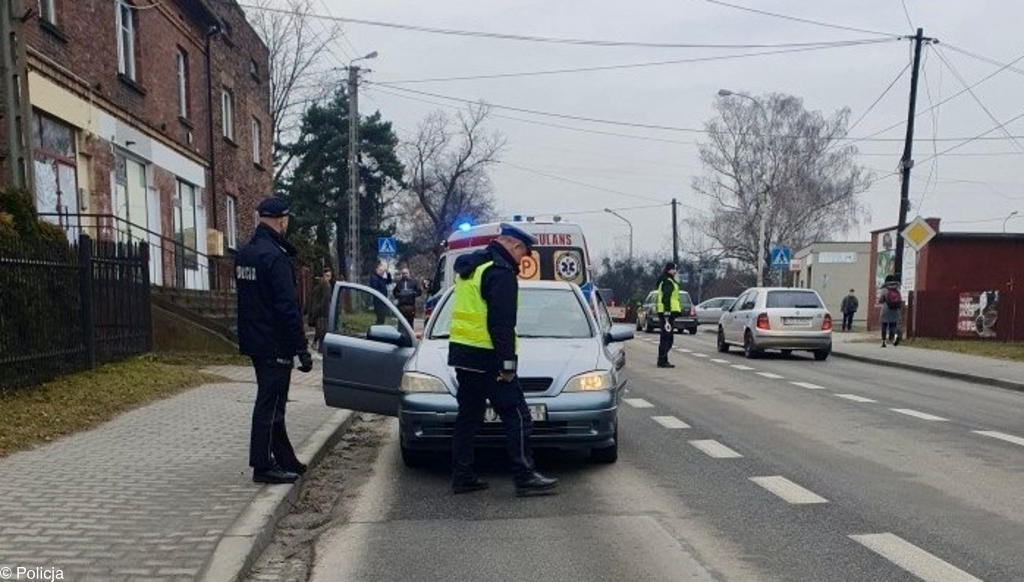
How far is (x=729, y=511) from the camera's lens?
17.8 ft

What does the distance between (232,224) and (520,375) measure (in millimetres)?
20435

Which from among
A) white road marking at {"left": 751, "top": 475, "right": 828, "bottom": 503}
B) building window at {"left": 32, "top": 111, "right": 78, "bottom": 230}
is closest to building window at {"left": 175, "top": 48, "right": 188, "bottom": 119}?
building window at {"left": 32, "top": 111, "right": 78, "bottom": 230}

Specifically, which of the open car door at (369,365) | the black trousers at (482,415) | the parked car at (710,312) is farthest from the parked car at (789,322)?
the parked car at (710,312)

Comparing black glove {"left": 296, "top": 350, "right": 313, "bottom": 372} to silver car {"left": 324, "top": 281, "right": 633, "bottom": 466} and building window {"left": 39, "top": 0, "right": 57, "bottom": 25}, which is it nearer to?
silver car {"left": 324, "top": 281, "right": 633, "bottom": 466}

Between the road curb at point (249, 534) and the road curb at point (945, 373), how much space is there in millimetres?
11633

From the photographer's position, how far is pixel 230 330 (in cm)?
1457

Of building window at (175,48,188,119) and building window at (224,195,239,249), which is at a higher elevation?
building window at (175,48,188,119)

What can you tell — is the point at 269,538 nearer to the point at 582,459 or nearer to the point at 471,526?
the point at 471,526

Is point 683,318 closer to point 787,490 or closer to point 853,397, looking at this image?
point 853,397

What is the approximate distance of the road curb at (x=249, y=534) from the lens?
13.3 feet

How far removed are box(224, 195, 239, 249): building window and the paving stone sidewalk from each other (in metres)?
16.2

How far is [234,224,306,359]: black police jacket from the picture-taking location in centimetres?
552

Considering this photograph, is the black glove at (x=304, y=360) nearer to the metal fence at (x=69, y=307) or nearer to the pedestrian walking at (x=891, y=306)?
the metal fence at (x=69, y=307)

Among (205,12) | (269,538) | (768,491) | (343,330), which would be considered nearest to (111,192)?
(205,12)
